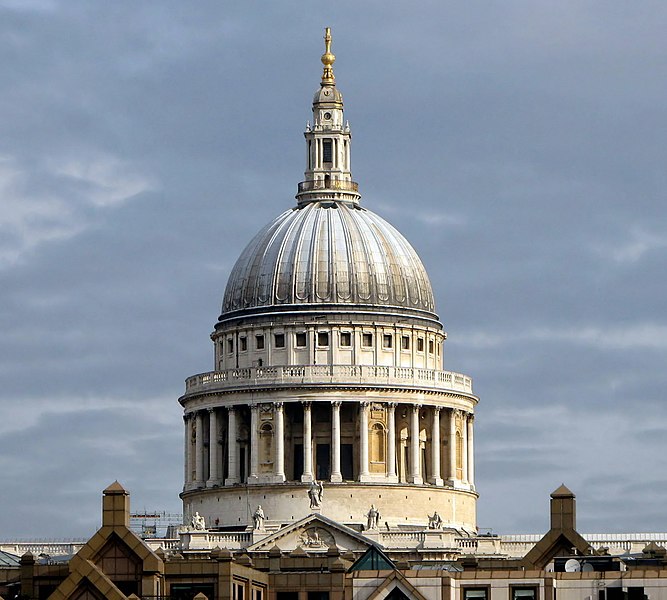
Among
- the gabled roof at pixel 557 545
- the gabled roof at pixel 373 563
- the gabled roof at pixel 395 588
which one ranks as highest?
the gabled roof at pixel 557 545

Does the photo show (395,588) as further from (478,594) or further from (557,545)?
(557,545)

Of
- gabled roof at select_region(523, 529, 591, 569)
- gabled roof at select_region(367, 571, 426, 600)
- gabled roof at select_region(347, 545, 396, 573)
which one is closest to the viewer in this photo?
gabled roof at select_region(367, 571, 426, 600)

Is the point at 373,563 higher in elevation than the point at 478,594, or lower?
higher

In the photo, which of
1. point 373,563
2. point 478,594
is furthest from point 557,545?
point 478,594

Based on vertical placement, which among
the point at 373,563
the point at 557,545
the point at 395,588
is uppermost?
the point at 557,545

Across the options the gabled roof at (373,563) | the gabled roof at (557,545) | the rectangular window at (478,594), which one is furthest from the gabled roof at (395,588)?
the gabled roof at (557,545)

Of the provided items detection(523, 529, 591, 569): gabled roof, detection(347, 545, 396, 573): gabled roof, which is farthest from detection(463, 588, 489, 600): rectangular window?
detection(523, 529, 591, 569): gabled roof

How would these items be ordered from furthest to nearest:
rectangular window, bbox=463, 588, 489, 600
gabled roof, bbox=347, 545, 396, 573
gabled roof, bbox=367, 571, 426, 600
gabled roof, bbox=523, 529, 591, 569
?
1. gabled roof, bbox=523, 529, 591, 569
2. gabled roof, bbox=347, 545, 396, 573
3. rectangular window, bbox=463, 588, 489, 600
4. gabled roof, bbox=367, 571, 426, 600

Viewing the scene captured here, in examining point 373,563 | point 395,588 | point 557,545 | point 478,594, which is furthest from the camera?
point 557,545

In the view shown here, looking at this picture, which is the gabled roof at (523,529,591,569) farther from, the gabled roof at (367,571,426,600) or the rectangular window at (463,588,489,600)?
the gabled roof at (367,571,426,600)

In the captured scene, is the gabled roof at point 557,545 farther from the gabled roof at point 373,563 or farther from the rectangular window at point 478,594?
the rectangular window at point 478,594

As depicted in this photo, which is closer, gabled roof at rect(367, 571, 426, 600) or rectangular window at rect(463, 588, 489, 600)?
gabled roof at rect(367, 571, 426, 600)

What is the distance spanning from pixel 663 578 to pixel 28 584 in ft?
89.3

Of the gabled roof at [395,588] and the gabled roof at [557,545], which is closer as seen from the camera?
the gabled roof at [395,588]
